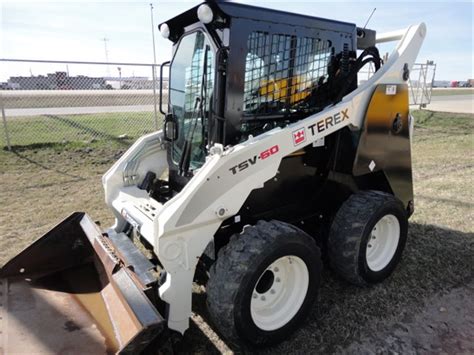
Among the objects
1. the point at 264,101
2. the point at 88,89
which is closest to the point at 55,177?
the point at 88,89

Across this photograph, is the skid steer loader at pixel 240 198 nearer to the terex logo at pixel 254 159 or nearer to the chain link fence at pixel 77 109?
the terex logo at pixel 254 159

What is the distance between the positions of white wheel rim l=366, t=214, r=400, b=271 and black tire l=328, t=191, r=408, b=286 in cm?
13

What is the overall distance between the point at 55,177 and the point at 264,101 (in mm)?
5352

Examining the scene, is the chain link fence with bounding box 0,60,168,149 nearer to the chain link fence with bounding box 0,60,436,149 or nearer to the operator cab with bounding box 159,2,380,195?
the chain link fence with bounding box 0,60,436,149

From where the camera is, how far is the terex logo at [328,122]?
2807 mm

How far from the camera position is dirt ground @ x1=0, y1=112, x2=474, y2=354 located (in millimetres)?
2715

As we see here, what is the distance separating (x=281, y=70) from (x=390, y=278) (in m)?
2.20

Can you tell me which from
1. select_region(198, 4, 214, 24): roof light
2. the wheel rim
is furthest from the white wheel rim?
select_region(198, 4, 214, 24): roof light

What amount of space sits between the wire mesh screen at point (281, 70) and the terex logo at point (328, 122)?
1.08ft

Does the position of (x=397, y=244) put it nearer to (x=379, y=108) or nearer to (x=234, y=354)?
(x=379, y=108)

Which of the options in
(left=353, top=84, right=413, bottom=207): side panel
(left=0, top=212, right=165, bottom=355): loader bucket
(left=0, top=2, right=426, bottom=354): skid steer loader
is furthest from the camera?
(left=353, top=84, right=413, bottom=207): side panel

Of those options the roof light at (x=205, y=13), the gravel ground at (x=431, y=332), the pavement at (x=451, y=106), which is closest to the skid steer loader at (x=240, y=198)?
the roof light at (x=205, y=13)

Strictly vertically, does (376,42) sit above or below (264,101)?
above

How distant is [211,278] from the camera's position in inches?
95.1
